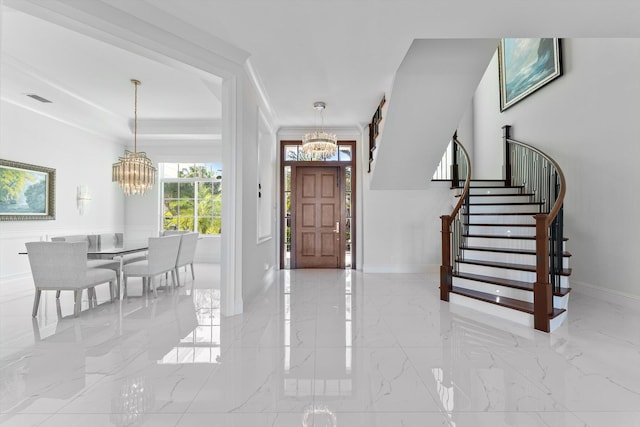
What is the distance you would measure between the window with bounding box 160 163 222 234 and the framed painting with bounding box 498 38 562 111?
678 centimetres

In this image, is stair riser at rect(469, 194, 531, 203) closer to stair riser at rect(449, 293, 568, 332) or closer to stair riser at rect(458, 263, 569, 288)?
stair riser at rect(458, 263, 569, 288)

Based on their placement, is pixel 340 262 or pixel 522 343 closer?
pixel 522 343

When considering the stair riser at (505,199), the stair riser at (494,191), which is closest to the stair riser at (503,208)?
the stair riser at (505,199)

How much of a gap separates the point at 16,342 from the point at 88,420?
71.4 inches

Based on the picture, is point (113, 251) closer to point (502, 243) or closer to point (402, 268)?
point (402, 268)

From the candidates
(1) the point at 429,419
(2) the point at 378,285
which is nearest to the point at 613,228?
(2) the point at 378,285

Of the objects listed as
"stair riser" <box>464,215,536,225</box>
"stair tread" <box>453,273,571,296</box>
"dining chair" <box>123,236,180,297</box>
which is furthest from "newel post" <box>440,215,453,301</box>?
"dining chair" <box>123,236,180,297</box>

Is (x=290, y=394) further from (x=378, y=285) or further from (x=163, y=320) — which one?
(x=378, y=285)

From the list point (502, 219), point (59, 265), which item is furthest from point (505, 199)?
point (59, 265)

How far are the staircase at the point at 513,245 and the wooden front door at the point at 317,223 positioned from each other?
2.59 m

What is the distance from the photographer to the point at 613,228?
4156mm

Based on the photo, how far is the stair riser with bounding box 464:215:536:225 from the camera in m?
4.97

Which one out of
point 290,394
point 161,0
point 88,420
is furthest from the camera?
point 161,0

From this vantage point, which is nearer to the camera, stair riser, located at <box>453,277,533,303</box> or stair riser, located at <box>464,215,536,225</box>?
stair riser, located at <box>453,277,533,303</box>
